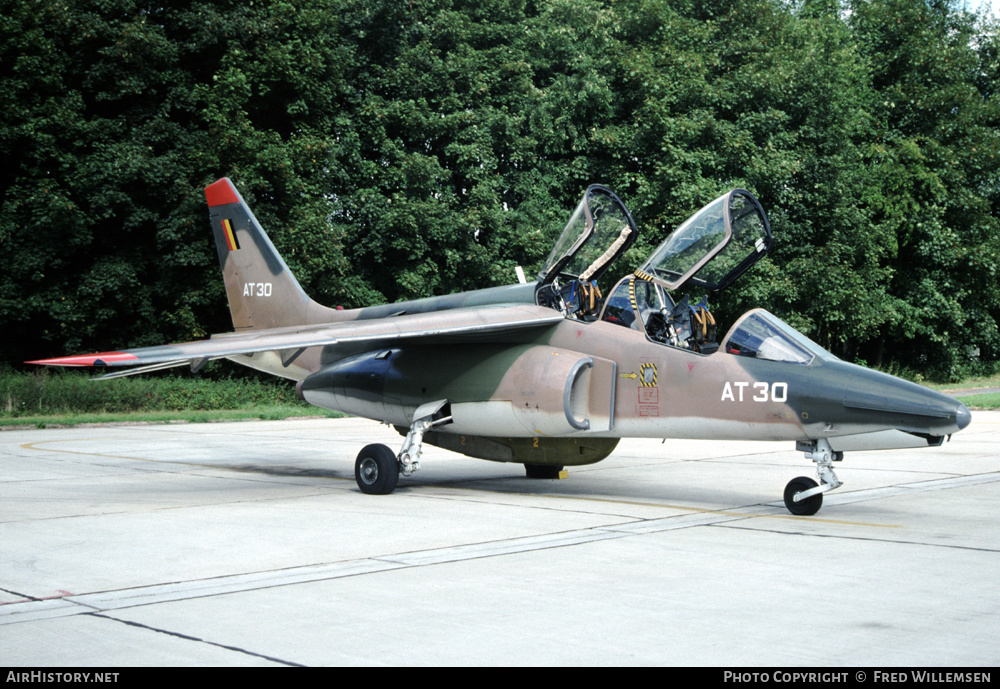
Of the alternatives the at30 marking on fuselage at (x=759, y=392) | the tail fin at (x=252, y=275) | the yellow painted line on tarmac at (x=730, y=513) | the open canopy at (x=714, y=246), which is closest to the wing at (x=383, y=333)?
the open canopy at (x=714, y=246)

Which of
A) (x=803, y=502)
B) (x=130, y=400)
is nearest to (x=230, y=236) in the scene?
(x=803, y=502)

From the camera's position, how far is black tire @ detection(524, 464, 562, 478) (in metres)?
12.5

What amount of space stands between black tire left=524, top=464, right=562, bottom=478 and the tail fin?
389 cm

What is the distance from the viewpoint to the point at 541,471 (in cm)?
1262

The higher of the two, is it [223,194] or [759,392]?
[223,194]

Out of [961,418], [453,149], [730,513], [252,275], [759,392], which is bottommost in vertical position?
[730,513]

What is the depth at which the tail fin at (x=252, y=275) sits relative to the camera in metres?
14.2

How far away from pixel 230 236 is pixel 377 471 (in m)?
5.69

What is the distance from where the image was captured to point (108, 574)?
21.9 ft

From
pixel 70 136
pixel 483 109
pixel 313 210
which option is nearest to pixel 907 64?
pixel 483 109

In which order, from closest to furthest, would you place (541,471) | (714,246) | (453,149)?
(714,246) → (541,471) → (453,149)

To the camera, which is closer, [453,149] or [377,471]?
[377,471]

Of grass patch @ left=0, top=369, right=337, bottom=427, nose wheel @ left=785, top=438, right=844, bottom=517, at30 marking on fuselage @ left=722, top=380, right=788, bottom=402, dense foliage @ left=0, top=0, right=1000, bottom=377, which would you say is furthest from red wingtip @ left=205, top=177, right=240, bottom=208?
dense foliage @ left=0, top=0, right=1000, bottom=377

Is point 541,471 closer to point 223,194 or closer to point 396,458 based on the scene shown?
point 396,458
